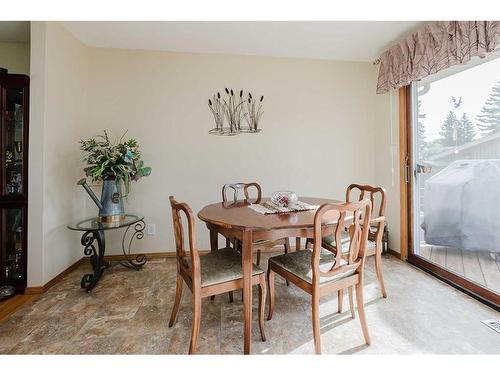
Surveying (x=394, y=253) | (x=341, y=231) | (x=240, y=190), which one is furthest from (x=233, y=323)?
(x=394, y=253)

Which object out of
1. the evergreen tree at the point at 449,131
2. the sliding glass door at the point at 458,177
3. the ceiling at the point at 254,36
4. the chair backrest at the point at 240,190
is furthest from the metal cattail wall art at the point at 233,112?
the evergreen tree at the point at 449,131

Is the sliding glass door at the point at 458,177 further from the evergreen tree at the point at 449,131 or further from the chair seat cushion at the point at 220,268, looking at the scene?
the chair seat cushion at the point at 220,268

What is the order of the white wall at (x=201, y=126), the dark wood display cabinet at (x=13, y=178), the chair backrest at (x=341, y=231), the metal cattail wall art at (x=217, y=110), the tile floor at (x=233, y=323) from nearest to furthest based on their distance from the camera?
the chair backrest at (x=341, y=231)
the tile floor at (x=233, y=323)
the dark wood display cabinet at (x=13, y=178)
the white wall at (x=201, y=126)
the metal cattail wall art at (x=217, y=110)

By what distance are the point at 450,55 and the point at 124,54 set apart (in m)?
3.19

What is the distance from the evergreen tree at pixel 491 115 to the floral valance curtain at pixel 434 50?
352mm

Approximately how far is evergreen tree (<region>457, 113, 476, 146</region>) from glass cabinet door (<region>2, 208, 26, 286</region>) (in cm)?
393

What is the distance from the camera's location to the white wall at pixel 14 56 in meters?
2.54

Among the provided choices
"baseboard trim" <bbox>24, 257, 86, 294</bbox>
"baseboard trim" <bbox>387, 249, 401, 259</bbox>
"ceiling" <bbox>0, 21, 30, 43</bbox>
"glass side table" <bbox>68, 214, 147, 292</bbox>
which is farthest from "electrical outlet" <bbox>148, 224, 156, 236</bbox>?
"baseboard trim" <bbox>387, 249, 401, 259</bbox>

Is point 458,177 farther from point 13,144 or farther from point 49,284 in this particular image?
point 13,144

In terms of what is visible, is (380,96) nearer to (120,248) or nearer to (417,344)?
(417,344)

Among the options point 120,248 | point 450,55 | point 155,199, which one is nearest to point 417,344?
point 450,55

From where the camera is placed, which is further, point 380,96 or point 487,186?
point 380,96

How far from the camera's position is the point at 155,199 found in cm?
282

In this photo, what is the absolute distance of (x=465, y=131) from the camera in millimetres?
2152
